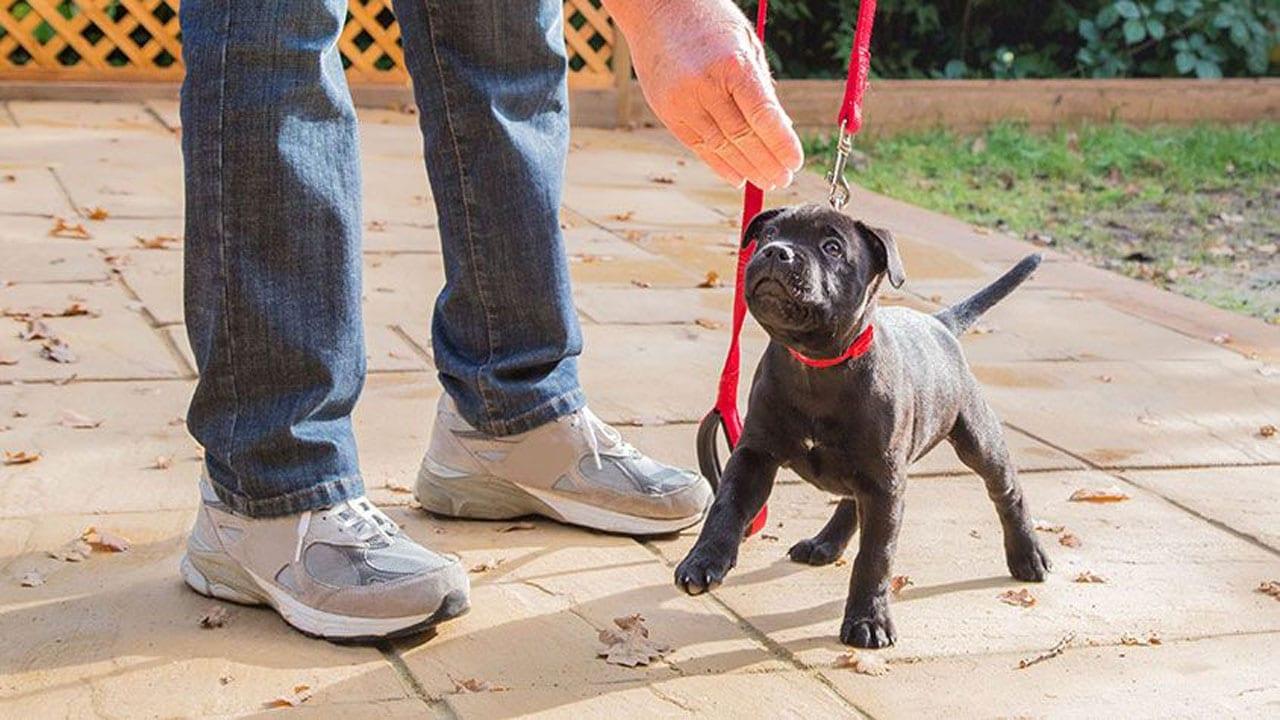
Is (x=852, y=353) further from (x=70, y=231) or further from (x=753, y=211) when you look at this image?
(x=70, y=231)

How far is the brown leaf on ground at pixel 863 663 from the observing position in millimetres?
→ 2273

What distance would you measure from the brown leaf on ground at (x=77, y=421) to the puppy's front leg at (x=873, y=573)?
1.51 m

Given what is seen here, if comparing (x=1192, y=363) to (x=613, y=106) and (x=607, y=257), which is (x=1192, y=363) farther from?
(x=613, y=106)

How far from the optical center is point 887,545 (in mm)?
2326

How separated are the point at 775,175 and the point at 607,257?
2.90m

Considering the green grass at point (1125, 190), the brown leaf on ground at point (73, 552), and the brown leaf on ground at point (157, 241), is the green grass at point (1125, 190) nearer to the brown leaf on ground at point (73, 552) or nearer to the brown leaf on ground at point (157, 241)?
the brown leaf on ground at point (157, 241)

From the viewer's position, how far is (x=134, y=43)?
7.58m

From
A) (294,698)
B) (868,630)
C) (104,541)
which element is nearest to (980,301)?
(868,630)

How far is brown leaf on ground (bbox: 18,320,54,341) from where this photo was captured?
3754 millimetres

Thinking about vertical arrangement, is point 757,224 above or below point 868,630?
above

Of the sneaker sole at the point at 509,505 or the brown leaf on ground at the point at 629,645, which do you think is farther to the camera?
the sneaker sole at the point at 509,505

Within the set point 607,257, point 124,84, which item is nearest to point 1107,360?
point 607,257

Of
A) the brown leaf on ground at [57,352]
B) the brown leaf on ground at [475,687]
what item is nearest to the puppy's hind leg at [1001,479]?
the brown leaf on ground at [475,687]

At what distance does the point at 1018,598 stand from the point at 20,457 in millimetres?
1628
